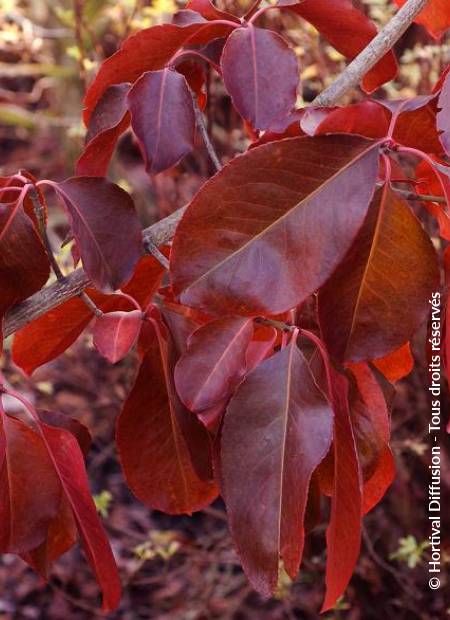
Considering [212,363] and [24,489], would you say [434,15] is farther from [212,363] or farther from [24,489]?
[24,489]

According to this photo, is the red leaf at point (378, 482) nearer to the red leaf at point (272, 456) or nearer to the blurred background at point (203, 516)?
the red leaf at point (272, 456)

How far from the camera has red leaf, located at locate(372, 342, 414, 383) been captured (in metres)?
0.99

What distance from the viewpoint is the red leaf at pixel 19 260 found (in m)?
0.87

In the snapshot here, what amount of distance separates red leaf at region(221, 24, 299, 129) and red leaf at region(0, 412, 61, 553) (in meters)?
0.41

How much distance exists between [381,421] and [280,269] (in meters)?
0.22

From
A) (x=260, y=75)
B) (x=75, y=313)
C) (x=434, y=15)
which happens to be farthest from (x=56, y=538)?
(x=434, y=15)

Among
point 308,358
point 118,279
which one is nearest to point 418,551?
point 308,358

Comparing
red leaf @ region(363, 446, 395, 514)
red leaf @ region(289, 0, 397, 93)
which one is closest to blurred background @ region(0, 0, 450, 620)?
red leaf @ region(289, 0, 397, 93)

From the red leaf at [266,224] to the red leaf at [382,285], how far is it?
49 millimetres

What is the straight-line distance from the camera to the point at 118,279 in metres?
0.86

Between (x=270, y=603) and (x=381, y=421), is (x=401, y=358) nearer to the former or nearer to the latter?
(x=381, y=421)

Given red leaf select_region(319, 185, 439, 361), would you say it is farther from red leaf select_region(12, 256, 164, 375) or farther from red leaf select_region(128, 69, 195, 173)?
red leaf select_region(12, 256, 164, 375)

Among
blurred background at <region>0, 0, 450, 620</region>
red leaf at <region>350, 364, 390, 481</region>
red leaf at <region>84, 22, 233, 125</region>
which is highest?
red leaf at <region>84, 22, 233, 125</region>

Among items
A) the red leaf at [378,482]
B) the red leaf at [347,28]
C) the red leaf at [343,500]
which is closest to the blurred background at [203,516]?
the red leaf at [347,28]
